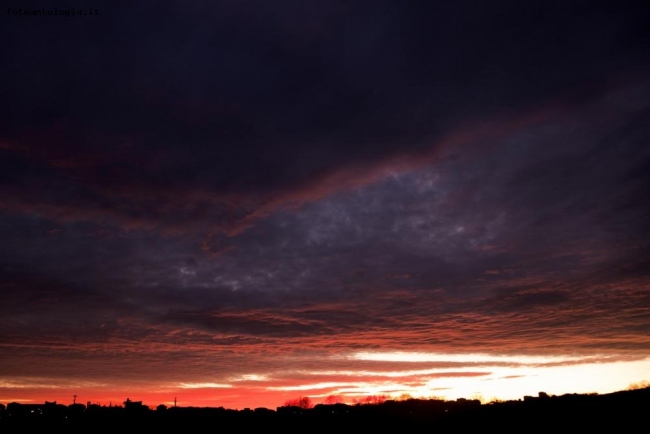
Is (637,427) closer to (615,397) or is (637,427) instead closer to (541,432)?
(615,397)

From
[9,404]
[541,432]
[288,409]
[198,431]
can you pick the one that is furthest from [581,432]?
[9,404]

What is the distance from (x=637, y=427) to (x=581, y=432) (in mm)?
2767

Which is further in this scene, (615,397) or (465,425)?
(465,425)

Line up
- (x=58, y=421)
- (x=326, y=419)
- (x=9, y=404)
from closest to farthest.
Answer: (x=326, y=419)
(x=58, y=421)
(x=9, y=404)

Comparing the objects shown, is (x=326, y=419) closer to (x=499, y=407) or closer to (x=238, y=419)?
(x=238, y=419)

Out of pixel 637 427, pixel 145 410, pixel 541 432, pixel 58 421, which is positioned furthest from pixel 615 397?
pixel 58 421

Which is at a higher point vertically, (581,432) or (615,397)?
(615,397)

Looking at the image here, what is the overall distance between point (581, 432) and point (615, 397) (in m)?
2.71

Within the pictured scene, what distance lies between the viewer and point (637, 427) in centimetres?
2286

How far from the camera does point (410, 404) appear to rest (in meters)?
35.0

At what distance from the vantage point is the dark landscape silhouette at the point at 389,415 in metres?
24.6

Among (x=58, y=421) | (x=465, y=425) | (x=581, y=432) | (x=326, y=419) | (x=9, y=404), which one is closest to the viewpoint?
(x=581, y=432)

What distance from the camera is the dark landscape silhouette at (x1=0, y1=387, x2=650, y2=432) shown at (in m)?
24.6

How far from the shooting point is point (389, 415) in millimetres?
33906
